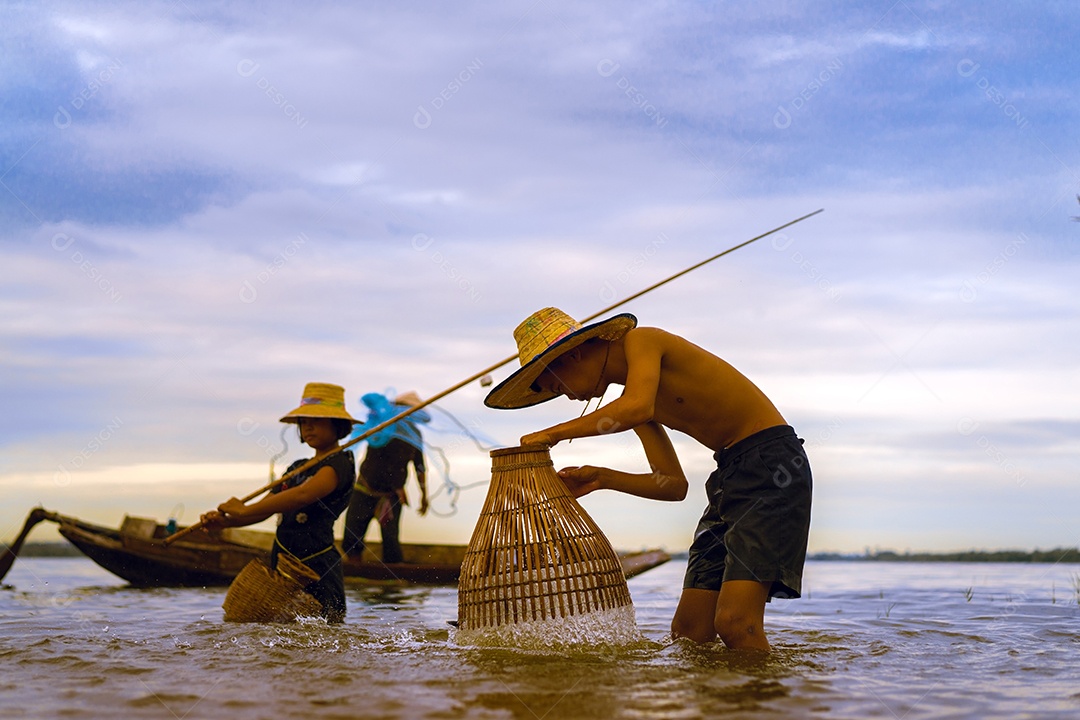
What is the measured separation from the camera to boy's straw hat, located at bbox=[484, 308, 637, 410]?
392cm

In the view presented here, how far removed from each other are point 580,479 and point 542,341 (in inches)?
24.3

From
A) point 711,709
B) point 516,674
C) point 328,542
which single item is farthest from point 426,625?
point 711,709

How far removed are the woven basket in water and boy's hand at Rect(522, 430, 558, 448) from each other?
3cm

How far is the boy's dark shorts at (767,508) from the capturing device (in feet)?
12.7

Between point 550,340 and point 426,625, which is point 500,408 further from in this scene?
point 426,625

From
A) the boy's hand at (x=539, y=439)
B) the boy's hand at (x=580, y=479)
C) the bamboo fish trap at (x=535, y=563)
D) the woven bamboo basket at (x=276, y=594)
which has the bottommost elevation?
the woven bamboo basket at (x=276, y=594)

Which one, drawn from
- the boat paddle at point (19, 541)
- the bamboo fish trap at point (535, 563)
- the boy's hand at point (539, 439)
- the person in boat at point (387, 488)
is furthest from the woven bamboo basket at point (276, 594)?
the person in boat at point (387, 488)

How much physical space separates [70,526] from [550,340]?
8.68 meters

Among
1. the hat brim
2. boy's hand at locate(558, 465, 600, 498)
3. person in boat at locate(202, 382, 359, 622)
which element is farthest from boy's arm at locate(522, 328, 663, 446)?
the hat brim

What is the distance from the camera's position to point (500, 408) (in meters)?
4.42

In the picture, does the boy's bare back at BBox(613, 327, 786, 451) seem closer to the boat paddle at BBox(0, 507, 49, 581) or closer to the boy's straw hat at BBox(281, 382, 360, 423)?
the boy's straw hat at BBox(281, 382, 360, 423)

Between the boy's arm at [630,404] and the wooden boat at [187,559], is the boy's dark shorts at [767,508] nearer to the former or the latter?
the boy's arm at [630,404]

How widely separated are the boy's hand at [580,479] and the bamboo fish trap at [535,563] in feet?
0.35

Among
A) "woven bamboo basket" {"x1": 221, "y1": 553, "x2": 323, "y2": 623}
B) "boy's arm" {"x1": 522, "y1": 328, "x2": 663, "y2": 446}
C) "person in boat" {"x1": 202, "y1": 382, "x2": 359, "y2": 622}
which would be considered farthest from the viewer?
"person in boat" {"x1": 202, "y1": 382, "x2": 359, "y2": 622}
